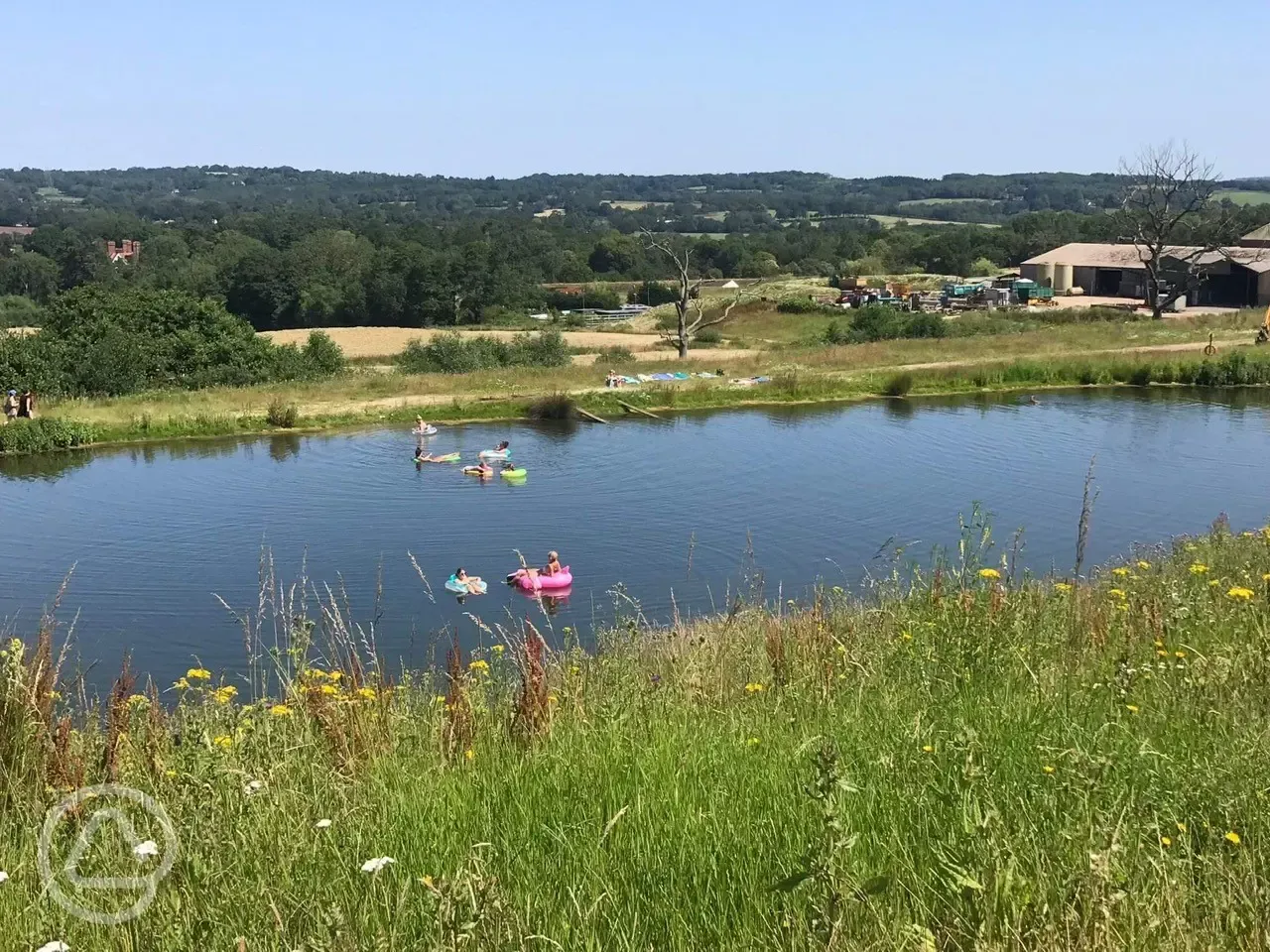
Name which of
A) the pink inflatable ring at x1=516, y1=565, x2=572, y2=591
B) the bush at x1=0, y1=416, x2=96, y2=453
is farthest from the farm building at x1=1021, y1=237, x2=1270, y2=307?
the pink inflatable ring at x1=516, y1=565, x2=572, y2=591

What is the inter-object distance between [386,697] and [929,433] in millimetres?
25126

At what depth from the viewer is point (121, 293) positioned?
44.7 metres

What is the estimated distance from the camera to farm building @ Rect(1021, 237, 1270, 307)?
195ft

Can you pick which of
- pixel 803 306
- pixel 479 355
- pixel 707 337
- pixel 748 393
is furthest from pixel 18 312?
pixel 748 393

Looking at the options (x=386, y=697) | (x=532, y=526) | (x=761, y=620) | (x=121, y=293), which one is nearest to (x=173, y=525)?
(x=532, y=526)

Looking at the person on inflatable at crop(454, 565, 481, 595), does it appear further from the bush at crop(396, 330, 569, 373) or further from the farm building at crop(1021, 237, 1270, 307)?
the farm building at crop(1021, 237, 1270, 307)

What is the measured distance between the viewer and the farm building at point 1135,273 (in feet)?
A: 195

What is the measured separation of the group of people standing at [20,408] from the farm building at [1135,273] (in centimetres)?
4552

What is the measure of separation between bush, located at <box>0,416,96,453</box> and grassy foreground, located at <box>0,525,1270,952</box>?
25405 mm

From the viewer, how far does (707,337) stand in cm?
6009

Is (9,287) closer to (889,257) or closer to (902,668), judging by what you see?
(889,257)

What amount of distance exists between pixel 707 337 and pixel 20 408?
33786mm

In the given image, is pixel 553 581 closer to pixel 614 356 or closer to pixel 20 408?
pixel 20 408

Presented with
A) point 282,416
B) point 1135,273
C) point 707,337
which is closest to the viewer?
point 282,416
